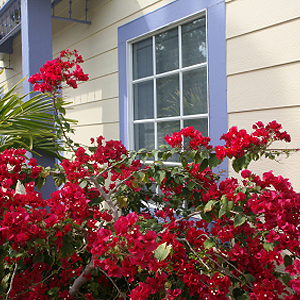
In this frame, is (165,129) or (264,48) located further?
(165,129)

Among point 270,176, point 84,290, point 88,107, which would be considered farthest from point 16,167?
point 88,107

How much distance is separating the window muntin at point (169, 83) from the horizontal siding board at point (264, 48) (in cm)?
30

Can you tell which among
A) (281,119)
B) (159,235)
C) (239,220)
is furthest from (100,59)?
(239,220)

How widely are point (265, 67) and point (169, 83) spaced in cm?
93

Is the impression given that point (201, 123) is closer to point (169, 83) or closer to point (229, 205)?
point (169, 83)

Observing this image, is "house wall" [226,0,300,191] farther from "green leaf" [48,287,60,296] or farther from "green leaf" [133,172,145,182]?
"green leaf" [48,287,60,296]

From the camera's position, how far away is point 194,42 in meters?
2.54

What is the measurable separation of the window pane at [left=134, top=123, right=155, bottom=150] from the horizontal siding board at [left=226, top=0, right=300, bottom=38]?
1.11 m

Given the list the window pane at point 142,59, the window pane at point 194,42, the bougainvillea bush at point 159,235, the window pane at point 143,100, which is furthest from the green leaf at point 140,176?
the window pane at point 142,59

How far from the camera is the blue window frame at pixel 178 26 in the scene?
225 cm

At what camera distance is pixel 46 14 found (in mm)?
3420

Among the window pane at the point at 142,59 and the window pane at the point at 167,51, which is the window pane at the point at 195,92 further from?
the window pane at the point at 142,59

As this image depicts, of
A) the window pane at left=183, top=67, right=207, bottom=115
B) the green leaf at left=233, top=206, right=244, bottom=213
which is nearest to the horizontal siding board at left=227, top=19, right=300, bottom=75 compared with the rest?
the window pane at left=183, top=67, right=207, bottom=115

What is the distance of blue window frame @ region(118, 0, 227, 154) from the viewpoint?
7.39 ft
